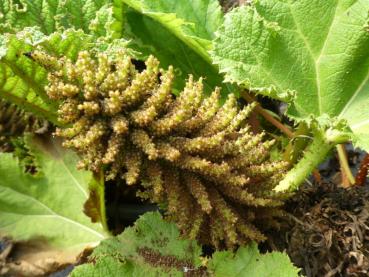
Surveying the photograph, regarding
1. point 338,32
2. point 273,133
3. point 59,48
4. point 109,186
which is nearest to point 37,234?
point 109,186

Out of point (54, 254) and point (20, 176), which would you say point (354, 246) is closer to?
point (54, 254)

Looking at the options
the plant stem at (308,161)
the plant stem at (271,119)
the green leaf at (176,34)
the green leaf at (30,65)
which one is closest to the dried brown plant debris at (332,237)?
the plant stem at (308,161)

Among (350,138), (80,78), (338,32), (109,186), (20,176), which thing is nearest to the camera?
(80,78)

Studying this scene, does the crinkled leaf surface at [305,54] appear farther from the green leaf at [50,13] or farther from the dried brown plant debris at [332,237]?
the green leaf at [50,13]

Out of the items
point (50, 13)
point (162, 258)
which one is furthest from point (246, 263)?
point (50, 13)

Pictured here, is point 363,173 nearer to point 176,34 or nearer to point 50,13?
point 176,34

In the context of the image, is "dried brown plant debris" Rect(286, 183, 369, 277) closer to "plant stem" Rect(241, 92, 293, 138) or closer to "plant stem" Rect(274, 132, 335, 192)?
"plant stem" Rect(274, 132, 335, 192)

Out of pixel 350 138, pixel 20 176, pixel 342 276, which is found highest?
pixel 350 138
